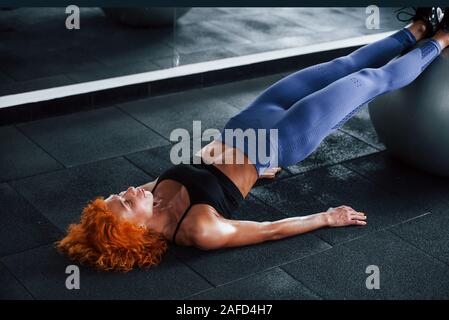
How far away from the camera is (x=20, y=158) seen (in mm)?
4430

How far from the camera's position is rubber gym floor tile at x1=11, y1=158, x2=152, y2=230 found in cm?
386

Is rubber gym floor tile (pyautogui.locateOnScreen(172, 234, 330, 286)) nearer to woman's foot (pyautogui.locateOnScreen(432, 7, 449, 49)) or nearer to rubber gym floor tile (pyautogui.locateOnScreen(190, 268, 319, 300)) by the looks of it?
rubber gym floor tile (pyautogui.locateOnScreen(190, 268, 319, 300))

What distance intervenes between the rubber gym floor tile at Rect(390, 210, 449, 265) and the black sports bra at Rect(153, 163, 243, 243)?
0.85 metres

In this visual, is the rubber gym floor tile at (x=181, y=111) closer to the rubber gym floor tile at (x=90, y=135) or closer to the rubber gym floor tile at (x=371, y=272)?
the rubber gym floor tile at (x=90, y=135)

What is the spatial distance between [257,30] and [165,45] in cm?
121

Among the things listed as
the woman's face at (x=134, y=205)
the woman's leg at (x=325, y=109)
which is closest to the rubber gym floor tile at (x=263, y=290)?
the woman's face at (x=134, y=205)

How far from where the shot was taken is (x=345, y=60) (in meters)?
3.99

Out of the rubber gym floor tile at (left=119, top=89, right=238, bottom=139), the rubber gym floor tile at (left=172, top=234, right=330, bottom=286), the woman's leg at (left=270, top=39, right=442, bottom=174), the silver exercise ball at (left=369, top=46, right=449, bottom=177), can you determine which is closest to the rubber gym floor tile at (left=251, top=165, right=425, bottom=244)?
the rubber gym floor tile at (left=172, top=234, right=330, bottom=286)

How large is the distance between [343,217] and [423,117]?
71 centimetres

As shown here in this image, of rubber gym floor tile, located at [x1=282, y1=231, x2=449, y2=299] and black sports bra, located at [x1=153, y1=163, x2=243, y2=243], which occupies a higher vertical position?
black sports bra, located at [x1=153, y1=163, x2=243, y2=243]

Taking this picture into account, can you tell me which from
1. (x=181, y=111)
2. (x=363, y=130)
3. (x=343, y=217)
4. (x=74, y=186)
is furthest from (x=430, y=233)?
(x=181, y=111)

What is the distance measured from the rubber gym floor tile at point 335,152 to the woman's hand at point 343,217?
63 cm

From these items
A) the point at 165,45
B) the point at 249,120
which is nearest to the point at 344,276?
the point at 249,120

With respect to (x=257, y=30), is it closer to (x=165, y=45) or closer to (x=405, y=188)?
(x=165, y=45)
